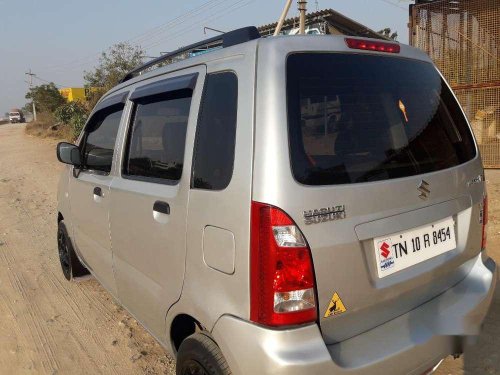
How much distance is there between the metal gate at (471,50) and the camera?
27.1 ft

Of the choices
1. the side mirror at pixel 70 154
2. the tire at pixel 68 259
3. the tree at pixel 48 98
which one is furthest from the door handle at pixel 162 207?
the tree at pixel 48 98

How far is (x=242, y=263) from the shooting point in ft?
5.54

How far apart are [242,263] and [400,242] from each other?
71 cm

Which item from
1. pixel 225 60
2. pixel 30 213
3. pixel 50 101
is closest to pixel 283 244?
pixel 225 60

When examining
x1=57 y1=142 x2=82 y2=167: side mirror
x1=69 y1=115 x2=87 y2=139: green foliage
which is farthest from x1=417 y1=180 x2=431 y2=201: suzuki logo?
x1=69 y1=115 x2=87 y2=139: green foliage

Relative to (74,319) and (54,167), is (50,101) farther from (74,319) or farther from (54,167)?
(74,319)

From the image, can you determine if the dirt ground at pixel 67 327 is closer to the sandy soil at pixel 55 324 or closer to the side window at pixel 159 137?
the sandy soil at pixel 55 324

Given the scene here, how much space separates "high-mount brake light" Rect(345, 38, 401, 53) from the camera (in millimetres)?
1966

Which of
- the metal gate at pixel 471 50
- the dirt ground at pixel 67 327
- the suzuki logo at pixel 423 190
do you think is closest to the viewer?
the suzuki logo at pixel 423 190

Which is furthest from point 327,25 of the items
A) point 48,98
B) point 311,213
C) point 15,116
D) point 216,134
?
point 15,116

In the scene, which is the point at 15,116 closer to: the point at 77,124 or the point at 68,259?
the point at 77,124

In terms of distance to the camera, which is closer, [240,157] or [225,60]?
[240,157]

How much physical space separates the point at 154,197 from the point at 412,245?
1.29 metres

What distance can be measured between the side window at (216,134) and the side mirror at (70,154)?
6.15 ft
